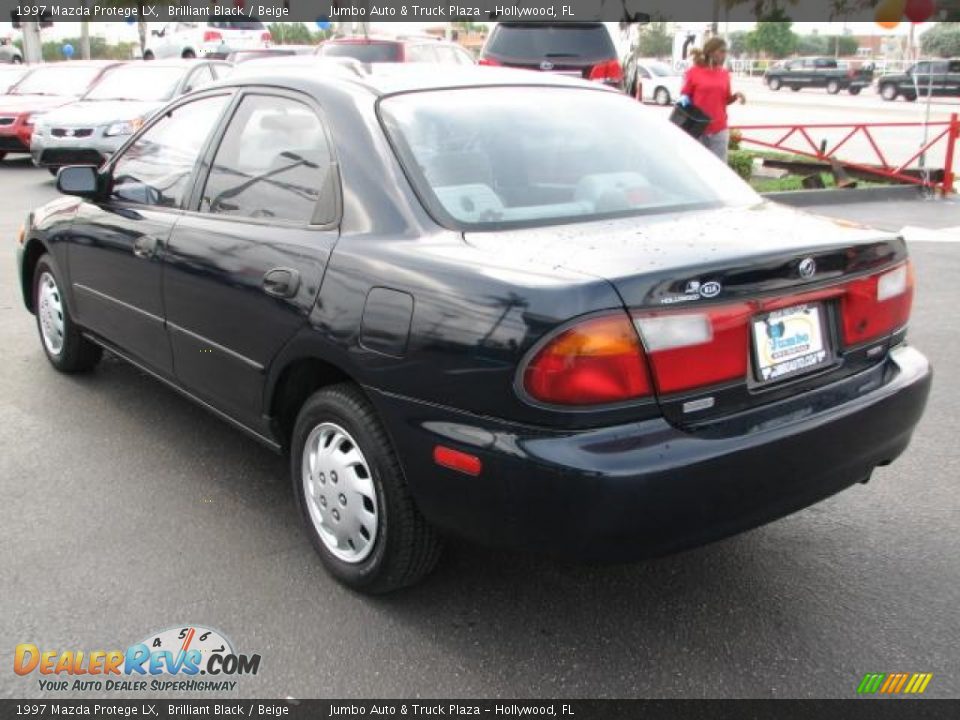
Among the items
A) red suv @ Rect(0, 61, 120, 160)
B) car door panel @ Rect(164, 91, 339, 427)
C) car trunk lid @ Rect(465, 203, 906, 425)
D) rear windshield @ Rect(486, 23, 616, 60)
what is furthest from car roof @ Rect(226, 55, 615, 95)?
red suv @ Rect(0, 61, 120, 160)

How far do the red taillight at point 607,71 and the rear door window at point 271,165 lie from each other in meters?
9.43

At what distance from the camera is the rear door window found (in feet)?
10.7

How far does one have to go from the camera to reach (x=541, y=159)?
10.6 ft

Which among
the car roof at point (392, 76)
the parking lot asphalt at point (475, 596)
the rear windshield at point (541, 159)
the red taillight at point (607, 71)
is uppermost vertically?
the red taillight at point (607, 71)

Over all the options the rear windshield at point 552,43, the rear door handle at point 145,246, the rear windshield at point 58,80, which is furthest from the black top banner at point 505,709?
the rear windshield at point 58,80

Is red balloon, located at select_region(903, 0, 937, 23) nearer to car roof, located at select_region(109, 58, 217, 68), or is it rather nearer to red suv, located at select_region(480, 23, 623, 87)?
red suv, located at select_region(480, 23, 623, 87)

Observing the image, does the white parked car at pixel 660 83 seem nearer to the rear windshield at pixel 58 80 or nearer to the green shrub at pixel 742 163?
the green shrub at pixel 742 163

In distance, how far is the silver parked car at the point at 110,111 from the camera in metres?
12.2

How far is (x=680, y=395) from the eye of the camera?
2.49m

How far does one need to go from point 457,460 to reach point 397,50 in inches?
470

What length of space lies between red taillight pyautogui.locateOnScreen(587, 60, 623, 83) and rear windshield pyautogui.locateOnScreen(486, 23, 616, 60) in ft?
0.42

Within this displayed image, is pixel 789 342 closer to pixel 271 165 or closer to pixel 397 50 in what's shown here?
pixel 271 165

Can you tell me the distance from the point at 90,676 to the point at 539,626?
1.31 metres

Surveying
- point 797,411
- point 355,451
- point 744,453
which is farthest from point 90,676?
point 797,411
